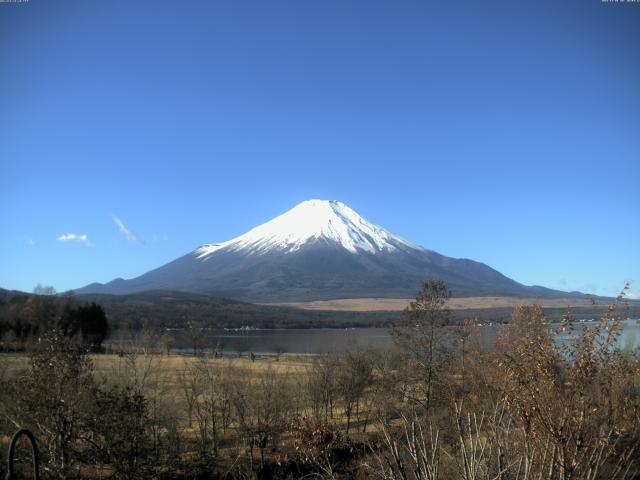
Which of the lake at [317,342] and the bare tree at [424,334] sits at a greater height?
the bare tree at [424,334]

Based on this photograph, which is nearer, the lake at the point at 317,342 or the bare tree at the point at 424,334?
the lake at the point at 317,342

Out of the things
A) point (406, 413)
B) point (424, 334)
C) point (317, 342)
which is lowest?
point (317, 342)

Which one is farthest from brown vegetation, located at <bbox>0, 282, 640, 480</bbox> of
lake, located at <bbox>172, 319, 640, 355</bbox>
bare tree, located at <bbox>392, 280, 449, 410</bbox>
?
lake, located at <bbox>172, 319, 640, 355</bbox>

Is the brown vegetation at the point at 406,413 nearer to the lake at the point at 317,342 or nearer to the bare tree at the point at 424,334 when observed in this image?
the bare tree at the point at 424,334

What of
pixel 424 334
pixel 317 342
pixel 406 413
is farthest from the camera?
pixel 317 342

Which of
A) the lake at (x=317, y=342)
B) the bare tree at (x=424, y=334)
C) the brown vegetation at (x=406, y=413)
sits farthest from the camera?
the bare tree at (x=424, y=334)

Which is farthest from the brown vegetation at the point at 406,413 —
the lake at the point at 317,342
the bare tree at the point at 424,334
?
the lake at the point at 317,342

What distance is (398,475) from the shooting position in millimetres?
6102

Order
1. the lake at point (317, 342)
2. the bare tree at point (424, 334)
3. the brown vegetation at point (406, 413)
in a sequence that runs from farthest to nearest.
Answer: the bare tree at point (424, 334), the lake at point (317, 342), the brown vegetation at point (406, 413)

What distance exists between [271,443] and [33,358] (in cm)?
1420

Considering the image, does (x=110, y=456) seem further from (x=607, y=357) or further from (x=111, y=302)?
(x=111, y=302)

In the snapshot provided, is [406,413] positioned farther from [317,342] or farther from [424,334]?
[317,342]

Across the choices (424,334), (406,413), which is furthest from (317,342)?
(406,413)

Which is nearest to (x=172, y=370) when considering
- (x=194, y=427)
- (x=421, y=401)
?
(x=194, y=427)
